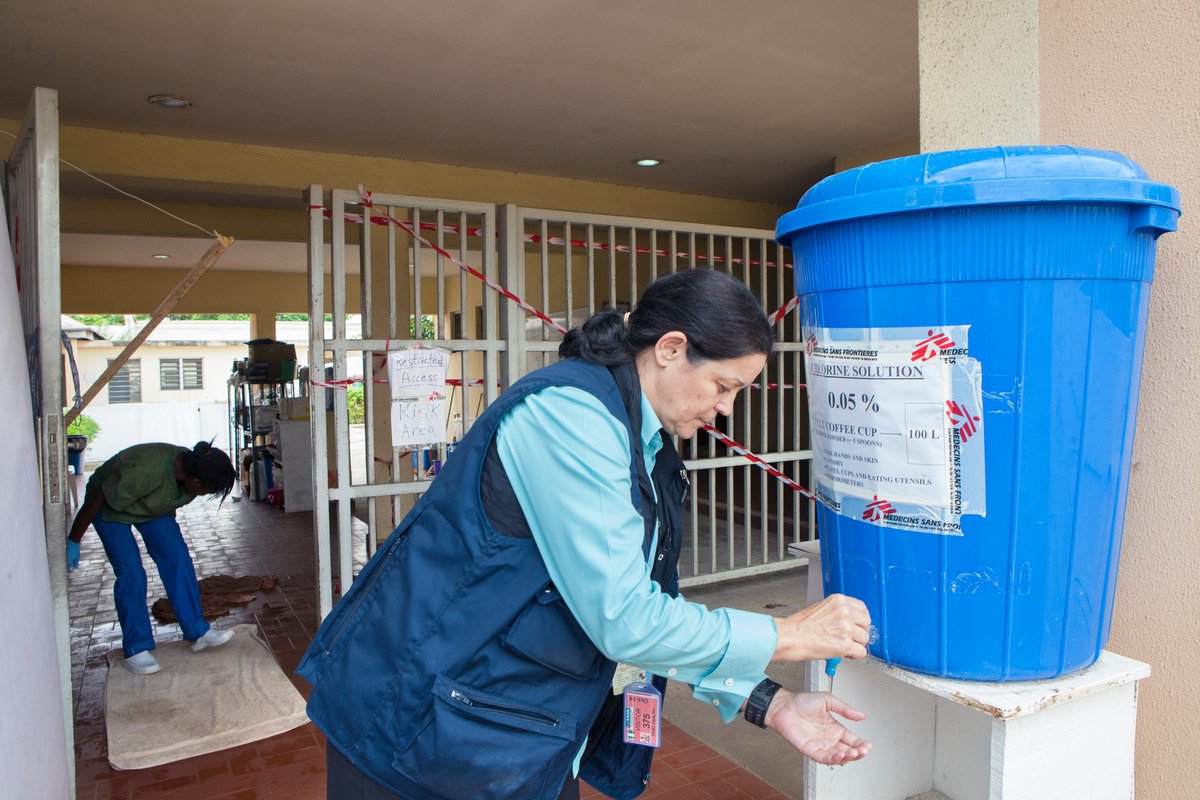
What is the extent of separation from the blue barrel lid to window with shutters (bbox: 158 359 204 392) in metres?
28.2

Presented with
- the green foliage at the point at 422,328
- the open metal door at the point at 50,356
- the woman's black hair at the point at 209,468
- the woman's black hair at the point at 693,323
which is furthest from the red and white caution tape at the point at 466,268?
the woman's black hair at the point at 693,323

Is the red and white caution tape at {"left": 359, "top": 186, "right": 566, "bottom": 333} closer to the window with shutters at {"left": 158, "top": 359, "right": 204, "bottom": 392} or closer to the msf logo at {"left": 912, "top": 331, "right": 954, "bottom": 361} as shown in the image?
the msf logo at {"left": 912, "top": 331, "right": 954, "bottom": 361}

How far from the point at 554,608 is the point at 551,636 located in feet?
0.14

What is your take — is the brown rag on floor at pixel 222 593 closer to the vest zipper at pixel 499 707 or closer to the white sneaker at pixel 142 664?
the white sneaker at pixel 142 664

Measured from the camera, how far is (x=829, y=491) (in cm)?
131

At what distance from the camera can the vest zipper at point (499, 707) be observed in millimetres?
1317

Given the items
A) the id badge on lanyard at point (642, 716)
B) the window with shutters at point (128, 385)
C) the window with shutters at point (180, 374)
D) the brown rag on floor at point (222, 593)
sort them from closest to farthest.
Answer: the id badge on lanyard at point (642, 716)
the brown rag on floor at point (222, 593)
the window with shutters at point (128, 385)
the window with shutters at point (180, 374)

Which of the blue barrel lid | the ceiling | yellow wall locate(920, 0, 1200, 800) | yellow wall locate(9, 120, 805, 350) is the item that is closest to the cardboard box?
yellow wall locate(9, 120, 805, 350)

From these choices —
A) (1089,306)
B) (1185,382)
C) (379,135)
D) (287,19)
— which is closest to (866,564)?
(1089,306)

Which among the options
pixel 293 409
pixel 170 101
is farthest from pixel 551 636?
pixel 293 409

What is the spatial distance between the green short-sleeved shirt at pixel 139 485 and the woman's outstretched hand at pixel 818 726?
394 cm

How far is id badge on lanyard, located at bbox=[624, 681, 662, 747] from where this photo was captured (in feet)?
5.28

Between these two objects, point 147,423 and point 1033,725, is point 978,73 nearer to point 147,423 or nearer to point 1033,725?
point 1033,725

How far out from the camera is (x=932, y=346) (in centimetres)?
114
